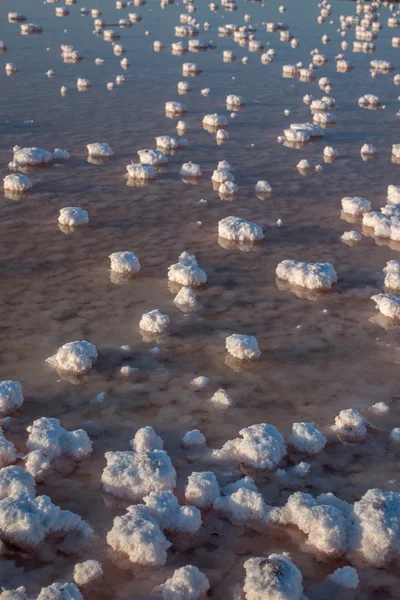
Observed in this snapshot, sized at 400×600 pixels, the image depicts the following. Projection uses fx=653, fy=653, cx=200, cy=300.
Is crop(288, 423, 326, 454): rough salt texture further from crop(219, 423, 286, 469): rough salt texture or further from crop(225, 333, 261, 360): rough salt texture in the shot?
crop(225, 333, 261, 360): rough salt texture

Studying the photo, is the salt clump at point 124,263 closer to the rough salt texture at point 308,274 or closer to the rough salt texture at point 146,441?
the rough salt texture at point 308,274

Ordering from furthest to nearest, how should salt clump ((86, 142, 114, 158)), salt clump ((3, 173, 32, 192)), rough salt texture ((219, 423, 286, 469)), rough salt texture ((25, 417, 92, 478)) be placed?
salt clump ((86, 142, 114, 158)) → salt clump ((3, 173, 32, 192)) → rough salt texture ((219, 423, 286, 469)) → rough salt texture ((25, 417, 92, 478))

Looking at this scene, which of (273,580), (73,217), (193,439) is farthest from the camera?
(73,217)

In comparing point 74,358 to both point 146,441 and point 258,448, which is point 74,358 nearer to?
point 146,441

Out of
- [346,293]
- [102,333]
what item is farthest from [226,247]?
[102,333]

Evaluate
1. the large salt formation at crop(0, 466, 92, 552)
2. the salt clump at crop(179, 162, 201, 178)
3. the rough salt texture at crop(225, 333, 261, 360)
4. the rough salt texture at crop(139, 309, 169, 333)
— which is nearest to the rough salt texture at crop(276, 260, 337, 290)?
the rough salt texture at crop(225, 333, 261, 360)

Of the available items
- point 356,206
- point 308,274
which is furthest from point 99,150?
point 308,274
